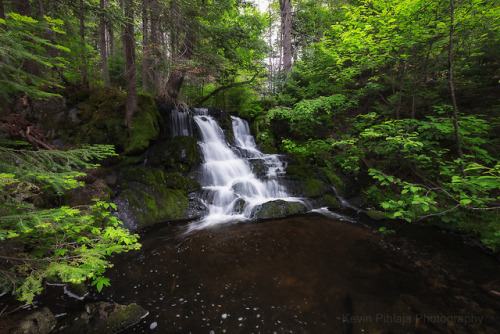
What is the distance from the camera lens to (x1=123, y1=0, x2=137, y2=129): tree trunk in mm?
7044

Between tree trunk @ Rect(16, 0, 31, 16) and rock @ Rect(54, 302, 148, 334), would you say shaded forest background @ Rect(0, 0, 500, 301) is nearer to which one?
tree trunk @ Rect(16, 0, 31, 16)

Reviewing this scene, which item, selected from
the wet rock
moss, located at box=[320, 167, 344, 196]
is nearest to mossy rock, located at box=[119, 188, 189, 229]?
the wet rock

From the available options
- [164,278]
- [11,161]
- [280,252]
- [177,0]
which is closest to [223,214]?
[280,252]

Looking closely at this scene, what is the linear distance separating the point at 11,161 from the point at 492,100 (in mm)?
11298

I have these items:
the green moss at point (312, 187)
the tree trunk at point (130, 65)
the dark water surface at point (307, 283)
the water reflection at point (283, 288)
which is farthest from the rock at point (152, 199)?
the green moss at point (312, 187)

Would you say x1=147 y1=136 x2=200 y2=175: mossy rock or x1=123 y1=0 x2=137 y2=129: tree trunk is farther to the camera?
x1=147 y1=136 x2=200 y2=175: mossy rock

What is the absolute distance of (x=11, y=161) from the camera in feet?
9.59

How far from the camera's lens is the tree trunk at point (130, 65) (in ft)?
23.1

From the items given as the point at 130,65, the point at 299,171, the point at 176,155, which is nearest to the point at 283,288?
the point at 299,171

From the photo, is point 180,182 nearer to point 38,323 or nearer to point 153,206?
point 153,206

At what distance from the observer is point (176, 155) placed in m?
8.45

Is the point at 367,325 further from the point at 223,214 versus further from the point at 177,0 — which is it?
the point at 177,0

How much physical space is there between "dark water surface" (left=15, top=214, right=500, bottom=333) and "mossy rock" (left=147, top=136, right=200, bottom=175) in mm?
3454

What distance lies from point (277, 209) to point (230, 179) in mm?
2765
